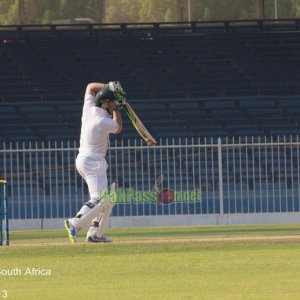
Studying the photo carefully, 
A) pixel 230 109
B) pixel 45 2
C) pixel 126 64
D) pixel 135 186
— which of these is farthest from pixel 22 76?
pixel 45 2

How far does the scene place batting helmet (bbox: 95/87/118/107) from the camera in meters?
16.4

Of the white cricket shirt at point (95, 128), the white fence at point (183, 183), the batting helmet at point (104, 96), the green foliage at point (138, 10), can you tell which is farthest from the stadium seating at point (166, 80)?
the batting helmet at point (104, 96)

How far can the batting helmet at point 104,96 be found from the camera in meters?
16.4

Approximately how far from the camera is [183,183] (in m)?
27.6

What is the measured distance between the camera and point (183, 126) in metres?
33.7

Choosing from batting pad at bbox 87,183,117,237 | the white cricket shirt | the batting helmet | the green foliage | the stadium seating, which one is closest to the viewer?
the batting helmet

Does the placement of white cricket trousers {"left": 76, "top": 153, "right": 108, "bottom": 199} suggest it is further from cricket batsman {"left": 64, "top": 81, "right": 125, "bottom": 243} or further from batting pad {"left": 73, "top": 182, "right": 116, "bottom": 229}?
batting pad {"left": 73, "top": 182, "right": 116, "bottom": 229}

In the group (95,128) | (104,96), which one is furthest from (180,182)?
(104,96)

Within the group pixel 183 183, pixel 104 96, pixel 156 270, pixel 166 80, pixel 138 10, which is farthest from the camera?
pixel 138 10

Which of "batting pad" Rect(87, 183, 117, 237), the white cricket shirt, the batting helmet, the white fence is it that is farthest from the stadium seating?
the batting helmet

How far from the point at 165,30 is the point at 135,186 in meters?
10.4

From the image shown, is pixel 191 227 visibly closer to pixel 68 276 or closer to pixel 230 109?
pixel 230 109

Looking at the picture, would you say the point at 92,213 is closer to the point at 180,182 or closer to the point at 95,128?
the point at 95,128

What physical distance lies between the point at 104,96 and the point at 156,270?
13.6 feet
